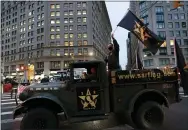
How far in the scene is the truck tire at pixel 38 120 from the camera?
6.18 m

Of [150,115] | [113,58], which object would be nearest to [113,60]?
[113,58]

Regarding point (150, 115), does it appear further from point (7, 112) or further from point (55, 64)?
point (55, 64)

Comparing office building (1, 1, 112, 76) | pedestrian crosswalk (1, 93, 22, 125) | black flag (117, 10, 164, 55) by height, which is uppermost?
office building (1, 1, 112, 76)

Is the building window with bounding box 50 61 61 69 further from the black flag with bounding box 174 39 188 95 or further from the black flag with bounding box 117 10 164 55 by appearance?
the black flag with bounding box 174 39 188 95

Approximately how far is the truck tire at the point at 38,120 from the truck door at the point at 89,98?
87 cm

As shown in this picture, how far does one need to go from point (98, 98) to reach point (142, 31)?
4554 mm

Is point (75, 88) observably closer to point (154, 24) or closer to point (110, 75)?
point (110, 75)

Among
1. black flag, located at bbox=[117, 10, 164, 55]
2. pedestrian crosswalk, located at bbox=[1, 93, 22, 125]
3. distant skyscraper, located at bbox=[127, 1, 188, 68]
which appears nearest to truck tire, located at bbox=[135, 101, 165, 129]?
black flag, located at bbox=[117, 10, 164, 55]

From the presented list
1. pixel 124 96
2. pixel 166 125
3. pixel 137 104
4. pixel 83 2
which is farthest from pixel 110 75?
pixel 83 2

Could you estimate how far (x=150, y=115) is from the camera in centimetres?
697

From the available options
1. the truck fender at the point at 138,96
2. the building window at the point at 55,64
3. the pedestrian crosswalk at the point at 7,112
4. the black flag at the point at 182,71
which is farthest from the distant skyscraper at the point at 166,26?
the truck fender at the point at 138,96

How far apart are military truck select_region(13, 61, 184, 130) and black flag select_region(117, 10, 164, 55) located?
2796mm

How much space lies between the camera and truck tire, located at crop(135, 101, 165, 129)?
22.4 feet

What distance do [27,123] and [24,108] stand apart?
56 centimetres
